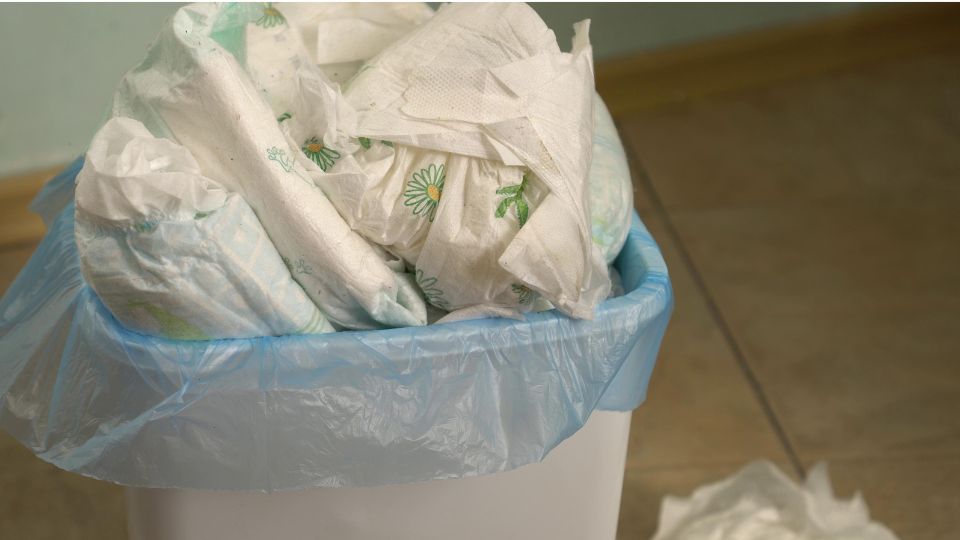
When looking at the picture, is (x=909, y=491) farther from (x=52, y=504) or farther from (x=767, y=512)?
(x=52, y=504)

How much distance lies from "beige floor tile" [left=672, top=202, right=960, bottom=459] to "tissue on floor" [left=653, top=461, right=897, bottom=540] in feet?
0.25

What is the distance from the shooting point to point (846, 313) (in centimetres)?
135

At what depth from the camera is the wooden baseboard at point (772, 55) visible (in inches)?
66.6

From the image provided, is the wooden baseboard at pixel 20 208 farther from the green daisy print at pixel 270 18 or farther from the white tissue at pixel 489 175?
the white tissue at pixel 489 175

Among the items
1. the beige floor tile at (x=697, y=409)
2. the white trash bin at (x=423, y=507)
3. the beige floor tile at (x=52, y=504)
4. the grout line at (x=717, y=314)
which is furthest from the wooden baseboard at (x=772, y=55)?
the white trash bin at (x=423, y=507)

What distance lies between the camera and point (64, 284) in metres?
0.69

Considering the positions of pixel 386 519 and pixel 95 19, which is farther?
pixel 95 19

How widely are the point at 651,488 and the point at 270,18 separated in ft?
1.97

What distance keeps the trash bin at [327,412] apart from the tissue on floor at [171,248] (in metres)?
0.01

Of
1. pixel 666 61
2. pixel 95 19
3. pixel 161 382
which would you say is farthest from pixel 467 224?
pixel 666 61

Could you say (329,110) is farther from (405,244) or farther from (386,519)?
(386,519)

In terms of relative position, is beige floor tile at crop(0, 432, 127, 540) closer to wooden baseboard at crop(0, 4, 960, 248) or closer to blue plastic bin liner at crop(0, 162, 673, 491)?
blue plastic bin liner at crop(0, 162, 673, 491)

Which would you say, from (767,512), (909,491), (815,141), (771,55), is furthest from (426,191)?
(771,55)

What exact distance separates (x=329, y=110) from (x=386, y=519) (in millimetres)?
242
